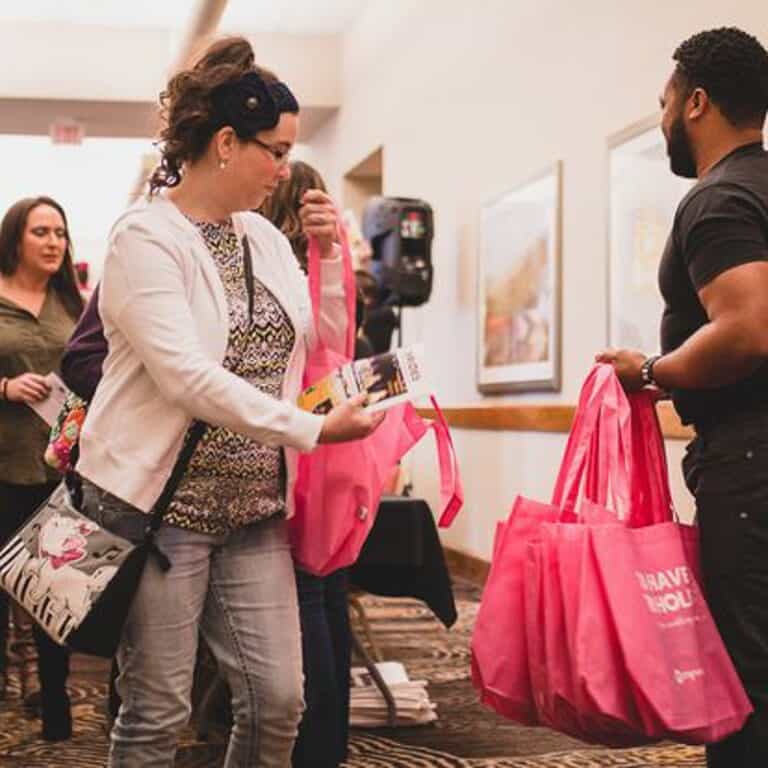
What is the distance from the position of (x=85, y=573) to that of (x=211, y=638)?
22 cm

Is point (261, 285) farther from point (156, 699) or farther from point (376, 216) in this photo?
point (376, 216)

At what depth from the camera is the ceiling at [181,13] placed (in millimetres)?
8188

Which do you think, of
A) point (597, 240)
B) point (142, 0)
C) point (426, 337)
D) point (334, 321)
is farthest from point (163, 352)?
point (142, 0)

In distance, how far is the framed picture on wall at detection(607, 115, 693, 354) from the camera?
14.6 feet

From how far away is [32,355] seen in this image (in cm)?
349

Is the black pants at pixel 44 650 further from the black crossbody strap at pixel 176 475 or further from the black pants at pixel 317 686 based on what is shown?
the black crossbody strap at pixel 176 475

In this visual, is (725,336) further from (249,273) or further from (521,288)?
(521,288)

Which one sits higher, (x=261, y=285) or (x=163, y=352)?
(x=261, y=285)

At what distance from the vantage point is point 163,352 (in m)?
1.68

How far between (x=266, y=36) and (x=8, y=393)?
6009 mm

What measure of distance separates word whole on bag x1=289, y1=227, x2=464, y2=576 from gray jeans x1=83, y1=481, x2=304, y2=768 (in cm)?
11

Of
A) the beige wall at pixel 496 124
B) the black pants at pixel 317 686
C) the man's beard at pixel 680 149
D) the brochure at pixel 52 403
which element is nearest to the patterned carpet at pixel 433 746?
the black pants at pixel 317 686

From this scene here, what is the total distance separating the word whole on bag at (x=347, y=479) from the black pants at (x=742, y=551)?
0.38 meters

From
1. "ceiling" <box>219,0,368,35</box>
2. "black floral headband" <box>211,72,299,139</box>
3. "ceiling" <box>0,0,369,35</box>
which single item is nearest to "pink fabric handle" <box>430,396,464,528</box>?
"black floral headband" <box>211,72,299,139</box>
